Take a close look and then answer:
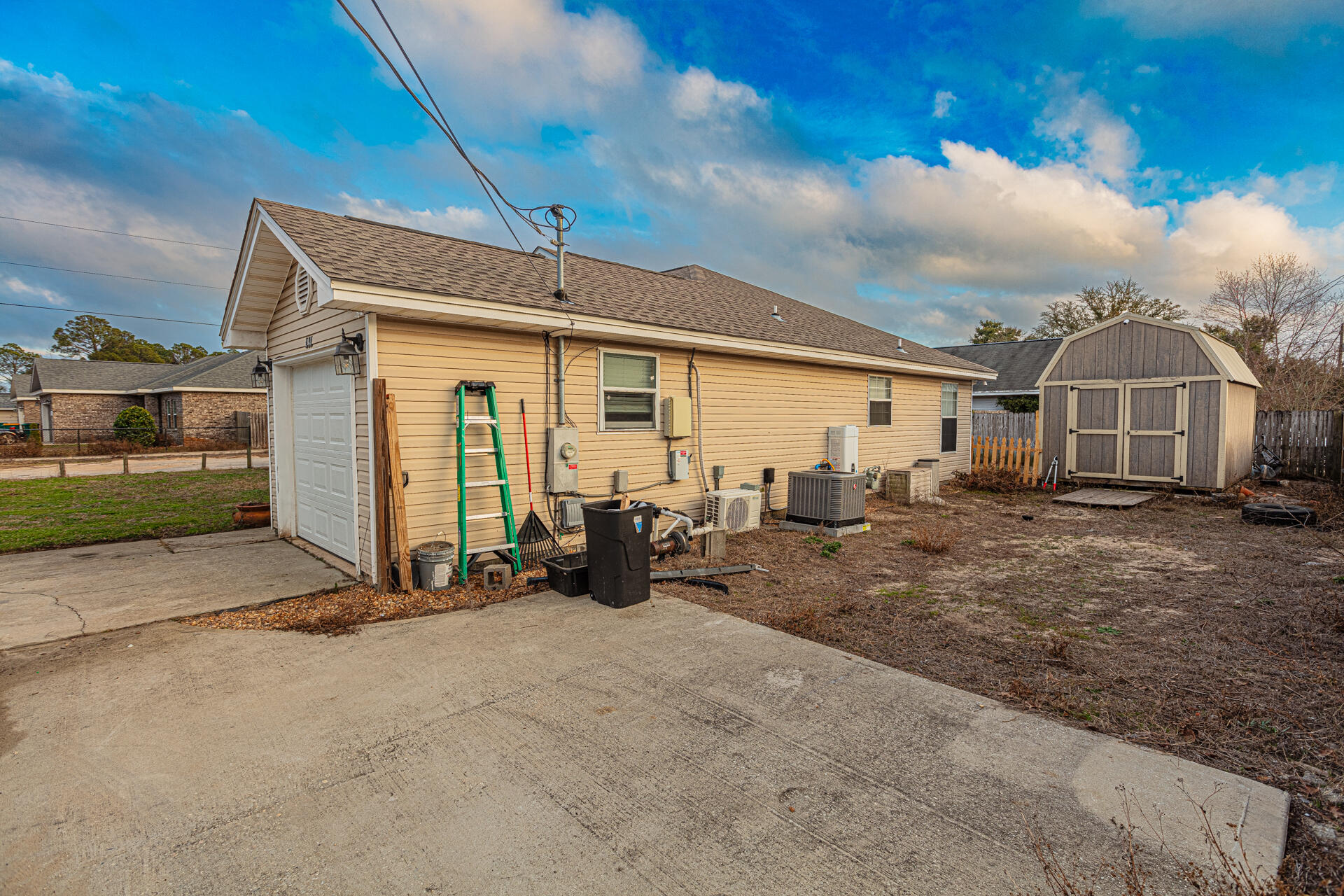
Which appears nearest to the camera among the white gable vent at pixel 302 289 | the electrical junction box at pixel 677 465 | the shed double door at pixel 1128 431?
the white gable vent at pixel 302 289

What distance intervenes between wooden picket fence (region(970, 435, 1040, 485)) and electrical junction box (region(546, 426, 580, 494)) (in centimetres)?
1111

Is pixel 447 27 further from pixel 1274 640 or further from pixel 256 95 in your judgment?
pixel 1274 640

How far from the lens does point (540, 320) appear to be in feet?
20.8

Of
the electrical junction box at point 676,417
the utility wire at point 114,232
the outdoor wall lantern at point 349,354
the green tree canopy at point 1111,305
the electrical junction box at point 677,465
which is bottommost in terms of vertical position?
the electrical junction box at point 677,465

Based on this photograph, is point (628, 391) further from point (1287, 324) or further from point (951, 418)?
point (1287, 324)

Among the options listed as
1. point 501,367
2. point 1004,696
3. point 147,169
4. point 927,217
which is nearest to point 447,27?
point 501,367

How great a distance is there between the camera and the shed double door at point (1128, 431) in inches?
476

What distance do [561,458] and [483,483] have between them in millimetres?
1003

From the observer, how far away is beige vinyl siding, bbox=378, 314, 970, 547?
589 cm

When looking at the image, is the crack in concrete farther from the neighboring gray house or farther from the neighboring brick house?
the neighboring gray house

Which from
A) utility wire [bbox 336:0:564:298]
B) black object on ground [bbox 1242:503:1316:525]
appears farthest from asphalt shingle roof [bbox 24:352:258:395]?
black object on ground [bbox 1242:503:1316:525]

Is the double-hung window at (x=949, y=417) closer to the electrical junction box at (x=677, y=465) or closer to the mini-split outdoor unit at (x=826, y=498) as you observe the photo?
the mini-split outdoor unit at (x=826, y=498)

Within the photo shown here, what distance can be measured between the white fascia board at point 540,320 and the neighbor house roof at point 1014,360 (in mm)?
18488

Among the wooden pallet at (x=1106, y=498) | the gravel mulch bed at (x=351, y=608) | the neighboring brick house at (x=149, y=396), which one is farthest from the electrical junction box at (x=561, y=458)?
the neighboring brick house at (x=149, y=396)
